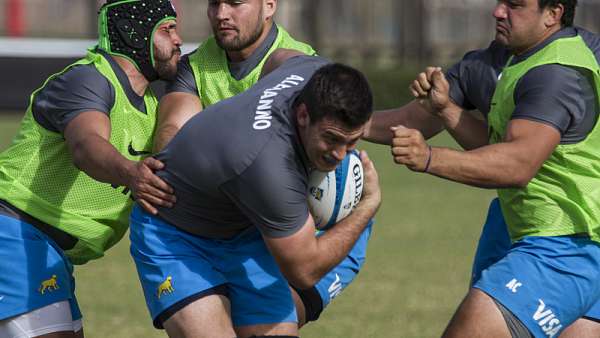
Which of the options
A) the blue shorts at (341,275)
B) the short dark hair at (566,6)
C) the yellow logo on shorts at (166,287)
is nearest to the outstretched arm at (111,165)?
the yellow logo on shorts at (166,287)

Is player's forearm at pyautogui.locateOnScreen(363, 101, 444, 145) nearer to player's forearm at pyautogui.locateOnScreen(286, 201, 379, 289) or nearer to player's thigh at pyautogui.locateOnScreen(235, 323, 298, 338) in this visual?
player's forearm at pyautogui.locateOnScreen(286, 201, 379, 289)

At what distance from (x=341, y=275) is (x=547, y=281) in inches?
42.9

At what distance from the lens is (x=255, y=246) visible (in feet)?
19.0

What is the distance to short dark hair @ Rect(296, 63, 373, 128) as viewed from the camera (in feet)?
16.3

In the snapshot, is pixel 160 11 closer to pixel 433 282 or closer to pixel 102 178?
pixel 102 178

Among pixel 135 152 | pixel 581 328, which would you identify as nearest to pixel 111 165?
pixel 135 152

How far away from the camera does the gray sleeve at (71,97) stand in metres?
5.93

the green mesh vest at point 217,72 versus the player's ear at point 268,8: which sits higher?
the player's ear at point 268,8

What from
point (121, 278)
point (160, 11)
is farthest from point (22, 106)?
point (160, 11)

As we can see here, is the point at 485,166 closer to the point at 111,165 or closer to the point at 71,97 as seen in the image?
the point at 111,165

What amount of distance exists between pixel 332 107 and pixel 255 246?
3.59 ft

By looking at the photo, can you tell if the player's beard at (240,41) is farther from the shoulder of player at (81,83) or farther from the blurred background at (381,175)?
the blurred background at (381,175)

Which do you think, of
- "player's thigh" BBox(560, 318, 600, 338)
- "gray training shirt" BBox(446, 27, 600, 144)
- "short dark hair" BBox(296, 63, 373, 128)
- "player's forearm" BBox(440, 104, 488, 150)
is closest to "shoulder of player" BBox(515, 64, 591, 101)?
"gray training shirt" BBox(446, 27, 600, 144)

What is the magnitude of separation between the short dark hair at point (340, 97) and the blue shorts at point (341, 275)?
123cm
